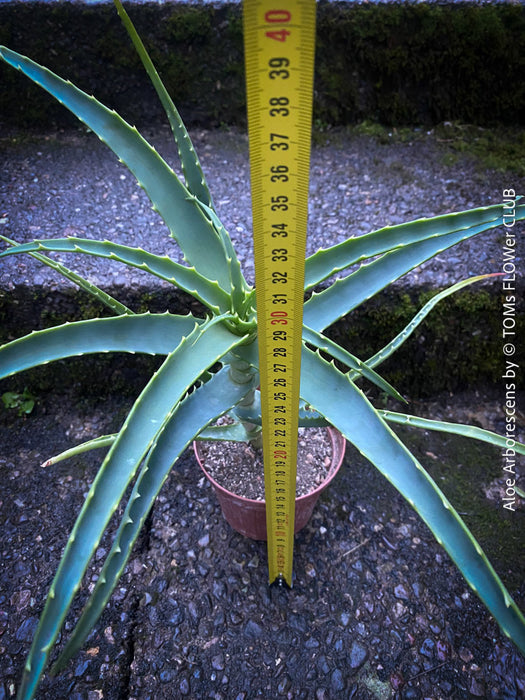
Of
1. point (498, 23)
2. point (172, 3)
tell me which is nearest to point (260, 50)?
point (172, 3)

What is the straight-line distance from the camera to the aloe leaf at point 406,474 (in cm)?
56

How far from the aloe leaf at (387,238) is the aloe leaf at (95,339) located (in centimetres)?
21

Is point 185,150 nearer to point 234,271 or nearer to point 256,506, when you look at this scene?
point 234,271

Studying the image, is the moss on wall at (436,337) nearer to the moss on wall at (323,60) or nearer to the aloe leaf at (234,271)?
the aloe leaf at (234,271)

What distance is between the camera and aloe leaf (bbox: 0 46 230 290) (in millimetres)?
708

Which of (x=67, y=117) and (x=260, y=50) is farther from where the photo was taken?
(x=67, y=117)

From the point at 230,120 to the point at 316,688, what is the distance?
167 centimetres

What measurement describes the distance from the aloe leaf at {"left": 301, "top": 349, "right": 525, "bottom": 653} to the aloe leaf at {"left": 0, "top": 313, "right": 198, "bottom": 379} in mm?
203

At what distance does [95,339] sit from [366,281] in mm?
419

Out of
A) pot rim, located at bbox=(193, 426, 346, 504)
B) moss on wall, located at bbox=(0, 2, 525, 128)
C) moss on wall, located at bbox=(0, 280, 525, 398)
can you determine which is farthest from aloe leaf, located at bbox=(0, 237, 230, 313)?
moss on wall, located at bbox=(0, 2, 525, 128)

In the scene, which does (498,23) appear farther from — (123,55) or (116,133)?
→ (116,133)

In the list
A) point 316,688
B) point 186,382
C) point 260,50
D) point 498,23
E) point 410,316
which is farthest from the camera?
point 498,23

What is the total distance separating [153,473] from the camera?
2.17 ft

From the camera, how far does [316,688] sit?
99 centimetres
